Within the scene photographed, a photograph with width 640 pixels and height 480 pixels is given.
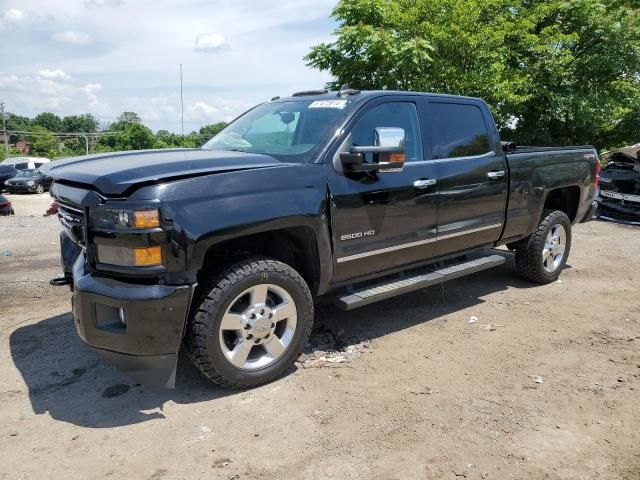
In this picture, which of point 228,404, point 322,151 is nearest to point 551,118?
point 322,151

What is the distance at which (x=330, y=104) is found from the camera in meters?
4.09

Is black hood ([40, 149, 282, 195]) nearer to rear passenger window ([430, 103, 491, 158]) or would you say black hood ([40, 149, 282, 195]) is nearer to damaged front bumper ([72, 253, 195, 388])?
damaged front bumper ([72, 253, 195, 388])

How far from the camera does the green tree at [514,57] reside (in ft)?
40.7

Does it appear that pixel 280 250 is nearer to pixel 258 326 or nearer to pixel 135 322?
pixel 258 326

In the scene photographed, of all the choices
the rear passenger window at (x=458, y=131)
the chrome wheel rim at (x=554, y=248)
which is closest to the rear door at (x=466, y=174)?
the rear passenger window at (x=458, y=131)

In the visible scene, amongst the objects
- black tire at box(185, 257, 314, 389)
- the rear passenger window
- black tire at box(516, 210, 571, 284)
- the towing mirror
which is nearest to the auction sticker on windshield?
the towing mirror

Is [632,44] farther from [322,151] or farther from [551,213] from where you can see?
[322,151]

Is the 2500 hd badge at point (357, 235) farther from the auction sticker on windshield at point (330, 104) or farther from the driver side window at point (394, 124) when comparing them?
the auction sticker on windshield at point (330, 104)

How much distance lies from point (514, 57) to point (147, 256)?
15527 millimetres

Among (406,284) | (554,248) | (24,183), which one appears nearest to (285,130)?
(406,284)

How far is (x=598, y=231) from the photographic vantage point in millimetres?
9438

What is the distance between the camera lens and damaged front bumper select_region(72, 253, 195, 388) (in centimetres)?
292

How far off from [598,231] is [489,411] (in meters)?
7.47

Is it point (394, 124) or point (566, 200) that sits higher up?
point (394, 124)
